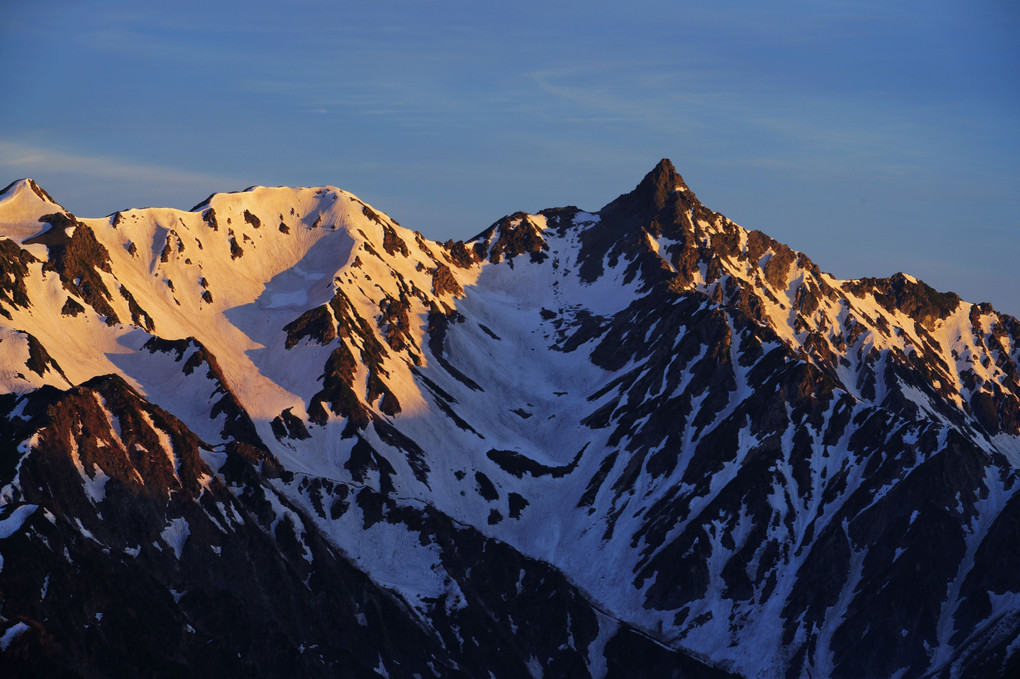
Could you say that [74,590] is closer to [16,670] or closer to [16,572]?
[16,572]

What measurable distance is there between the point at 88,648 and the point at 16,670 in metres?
15.5

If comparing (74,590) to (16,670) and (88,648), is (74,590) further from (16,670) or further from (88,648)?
(16,670)

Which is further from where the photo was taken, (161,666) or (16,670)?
(161,666)

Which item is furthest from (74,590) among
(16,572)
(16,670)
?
(16,670)

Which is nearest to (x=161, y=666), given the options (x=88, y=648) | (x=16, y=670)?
(x=88, y=648)

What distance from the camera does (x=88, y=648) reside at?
193750 millimetres

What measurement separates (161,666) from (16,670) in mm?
23546

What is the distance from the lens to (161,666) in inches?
7854

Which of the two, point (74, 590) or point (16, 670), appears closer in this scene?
point (16, 670)

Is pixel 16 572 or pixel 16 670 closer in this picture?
pixel 16 670

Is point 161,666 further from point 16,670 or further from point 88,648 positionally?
point 16,670

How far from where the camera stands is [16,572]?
19450 centimetres

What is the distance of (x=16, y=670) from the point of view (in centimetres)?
17875

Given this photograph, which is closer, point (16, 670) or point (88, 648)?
point (16, 670)
